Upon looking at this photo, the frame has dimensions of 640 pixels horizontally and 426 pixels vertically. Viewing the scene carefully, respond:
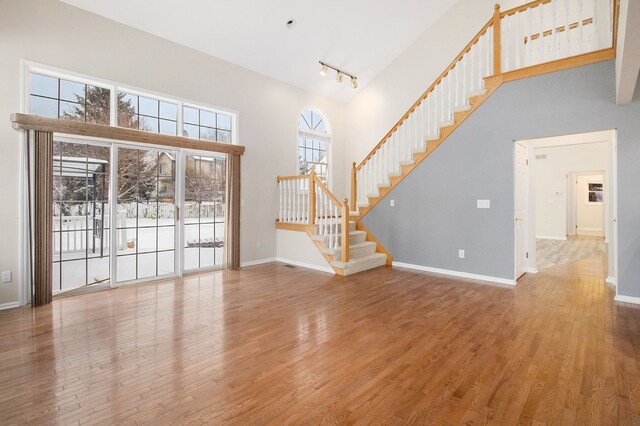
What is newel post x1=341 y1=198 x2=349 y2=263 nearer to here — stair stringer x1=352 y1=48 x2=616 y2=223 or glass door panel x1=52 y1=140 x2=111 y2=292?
stair stringer x1=352 y1=48 x2=616 y2=223

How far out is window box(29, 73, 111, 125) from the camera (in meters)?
4.06

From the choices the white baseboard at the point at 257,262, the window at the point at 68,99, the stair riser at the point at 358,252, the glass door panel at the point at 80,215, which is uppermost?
the window at the point at 68,99

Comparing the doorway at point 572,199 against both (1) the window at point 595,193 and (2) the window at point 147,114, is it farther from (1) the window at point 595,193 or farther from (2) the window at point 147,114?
(2) the window at point 147,114

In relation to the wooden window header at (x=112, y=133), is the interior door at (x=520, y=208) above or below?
below

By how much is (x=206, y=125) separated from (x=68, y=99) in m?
1.96

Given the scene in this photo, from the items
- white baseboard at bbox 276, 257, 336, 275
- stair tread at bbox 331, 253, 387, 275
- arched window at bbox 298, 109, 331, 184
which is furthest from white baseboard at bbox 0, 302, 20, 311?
arched window at bbox 298, 109, 331, 184

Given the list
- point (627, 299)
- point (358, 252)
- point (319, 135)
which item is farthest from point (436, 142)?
point (627, 299)

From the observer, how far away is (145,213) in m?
4.95

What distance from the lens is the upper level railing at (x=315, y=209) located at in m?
5.52

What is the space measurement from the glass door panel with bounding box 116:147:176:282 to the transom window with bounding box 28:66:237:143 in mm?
451

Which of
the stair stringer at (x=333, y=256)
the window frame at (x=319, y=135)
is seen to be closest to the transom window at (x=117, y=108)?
the window frame at (x=319, y=135)

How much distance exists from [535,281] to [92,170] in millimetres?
6710

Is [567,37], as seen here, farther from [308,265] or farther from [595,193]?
[595,193]

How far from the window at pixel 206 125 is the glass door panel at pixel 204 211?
1.24 ft
